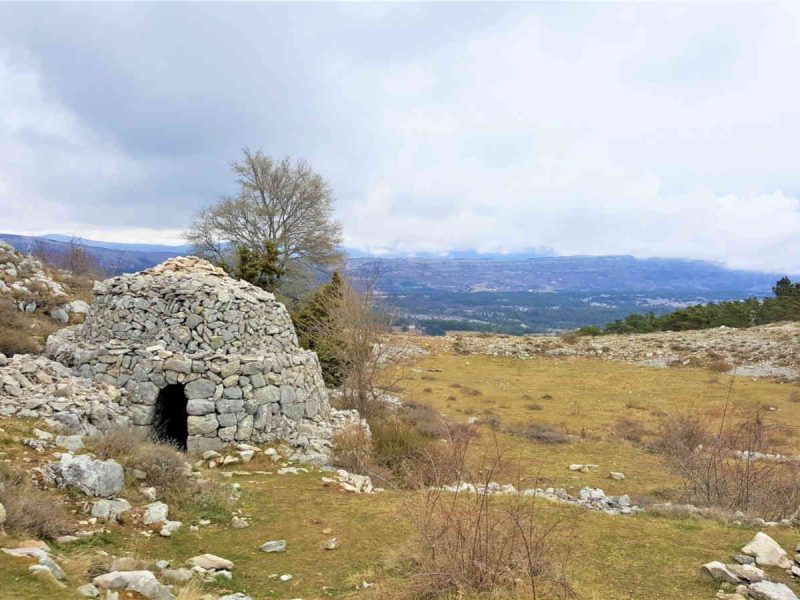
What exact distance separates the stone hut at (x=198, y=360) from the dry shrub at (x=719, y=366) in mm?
25022

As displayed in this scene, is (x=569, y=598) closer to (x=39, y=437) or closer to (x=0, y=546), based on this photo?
(x=0, y=546)

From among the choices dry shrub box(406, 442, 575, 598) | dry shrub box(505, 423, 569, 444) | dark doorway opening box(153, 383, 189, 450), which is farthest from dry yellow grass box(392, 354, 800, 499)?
dark doorway opening box(153, 383, 189, 450)

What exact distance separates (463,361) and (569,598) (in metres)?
30.3

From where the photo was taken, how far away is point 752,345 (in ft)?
106

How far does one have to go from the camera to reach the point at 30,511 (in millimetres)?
5738

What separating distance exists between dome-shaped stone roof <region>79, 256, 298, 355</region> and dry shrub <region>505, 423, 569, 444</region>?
8565 millimetres

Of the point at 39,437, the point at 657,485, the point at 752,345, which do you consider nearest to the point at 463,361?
the point at 752,345

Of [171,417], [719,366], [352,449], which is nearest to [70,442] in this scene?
[171,417]

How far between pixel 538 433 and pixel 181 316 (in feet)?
37.3

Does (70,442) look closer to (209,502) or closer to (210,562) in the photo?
(209,502)

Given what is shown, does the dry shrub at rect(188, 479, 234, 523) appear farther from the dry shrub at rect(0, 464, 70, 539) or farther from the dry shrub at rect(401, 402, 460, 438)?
the dry shrub at rect(401, 402, 460, 438)

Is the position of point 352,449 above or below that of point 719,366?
above

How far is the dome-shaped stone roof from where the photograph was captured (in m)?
12.2

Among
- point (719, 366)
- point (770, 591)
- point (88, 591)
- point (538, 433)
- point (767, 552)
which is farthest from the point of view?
point (719, 366)
